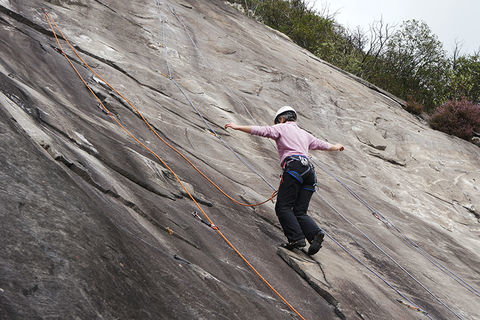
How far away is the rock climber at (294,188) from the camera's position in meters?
5.86

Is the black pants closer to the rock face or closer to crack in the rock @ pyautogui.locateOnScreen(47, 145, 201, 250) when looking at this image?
the rock face

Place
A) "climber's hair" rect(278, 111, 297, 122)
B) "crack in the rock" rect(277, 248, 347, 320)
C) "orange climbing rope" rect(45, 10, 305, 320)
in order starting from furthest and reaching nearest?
"climber's hair" rect(278, 111, 297, 122) → "crack in the rock" rect(277, 248, 347, 320) → "orange climbing rope" rect(45, 10, 305, 320)

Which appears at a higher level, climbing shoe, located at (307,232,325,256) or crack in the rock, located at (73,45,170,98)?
crack in the rock, located at (73,45,170,98)

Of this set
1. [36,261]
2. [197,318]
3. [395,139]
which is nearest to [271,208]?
[197,318]

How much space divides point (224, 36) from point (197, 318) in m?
12.2

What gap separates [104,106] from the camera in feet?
24.6

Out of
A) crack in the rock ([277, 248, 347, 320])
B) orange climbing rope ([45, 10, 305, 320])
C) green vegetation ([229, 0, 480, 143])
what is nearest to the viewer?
orange climbing rope ([45, 10, 305, 320])

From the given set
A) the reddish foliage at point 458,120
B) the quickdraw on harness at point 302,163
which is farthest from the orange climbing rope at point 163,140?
the reddish foliage at point 458,120

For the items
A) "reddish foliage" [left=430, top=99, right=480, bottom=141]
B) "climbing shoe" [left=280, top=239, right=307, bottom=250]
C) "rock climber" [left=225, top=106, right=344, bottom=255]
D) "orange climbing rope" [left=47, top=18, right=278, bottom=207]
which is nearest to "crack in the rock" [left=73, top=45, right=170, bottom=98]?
"orange climbing rope" [left=47, top=18, right=278, bottom=207]

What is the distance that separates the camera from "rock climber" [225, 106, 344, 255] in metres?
5.86

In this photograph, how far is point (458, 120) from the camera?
53.8ft

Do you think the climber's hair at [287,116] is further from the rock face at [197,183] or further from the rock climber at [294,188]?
the rock face at [197,183]

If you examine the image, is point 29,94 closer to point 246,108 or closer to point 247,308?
point 247,308

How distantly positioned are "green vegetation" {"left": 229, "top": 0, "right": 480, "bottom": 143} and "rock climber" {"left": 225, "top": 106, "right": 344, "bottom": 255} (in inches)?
971
